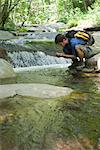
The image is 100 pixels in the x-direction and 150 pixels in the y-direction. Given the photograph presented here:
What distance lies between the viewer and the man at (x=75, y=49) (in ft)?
22.2

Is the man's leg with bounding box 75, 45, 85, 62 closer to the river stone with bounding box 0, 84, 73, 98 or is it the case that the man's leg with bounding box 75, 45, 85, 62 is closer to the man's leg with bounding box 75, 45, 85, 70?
the man's leg with bounding box 75, 45, 85, 70

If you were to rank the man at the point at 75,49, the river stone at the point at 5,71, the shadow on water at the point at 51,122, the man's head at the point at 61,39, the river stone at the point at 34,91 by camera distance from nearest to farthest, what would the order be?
the shadow on water at the point at 51,122
the river stone at the point at 34,91
the river stone at the point at 5,71
the man's head at the point at 61,39
the man at the point at 75,49

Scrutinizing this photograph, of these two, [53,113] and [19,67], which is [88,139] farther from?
[19,67]

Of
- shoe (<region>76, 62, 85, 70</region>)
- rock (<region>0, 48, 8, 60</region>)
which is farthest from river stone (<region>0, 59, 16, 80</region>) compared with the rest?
rock (<region>0, 48, 8, 60</region>)

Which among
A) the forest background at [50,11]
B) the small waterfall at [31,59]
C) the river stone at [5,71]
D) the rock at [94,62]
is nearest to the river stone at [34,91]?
the river stone at [5,71]

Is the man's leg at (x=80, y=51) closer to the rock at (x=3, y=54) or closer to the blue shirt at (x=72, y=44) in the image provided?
the blue shirt at (x=72, y=44)

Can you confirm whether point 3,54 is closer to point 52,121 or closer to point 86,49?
point 86,49

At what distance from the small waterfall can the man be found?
2.39m

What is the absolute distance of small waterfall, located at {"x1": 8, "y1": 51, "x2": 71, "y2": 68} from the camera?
9352 millimetres

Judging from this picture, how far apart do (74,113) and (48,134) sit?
81 cm

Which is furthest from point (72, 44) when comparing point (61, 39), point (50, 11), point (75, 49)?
point (50, 11)

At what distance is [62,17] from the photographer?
28625 mm

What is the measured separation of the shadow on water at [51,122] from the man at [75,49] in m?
1.97

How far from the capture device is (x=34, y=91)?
15.4ft
